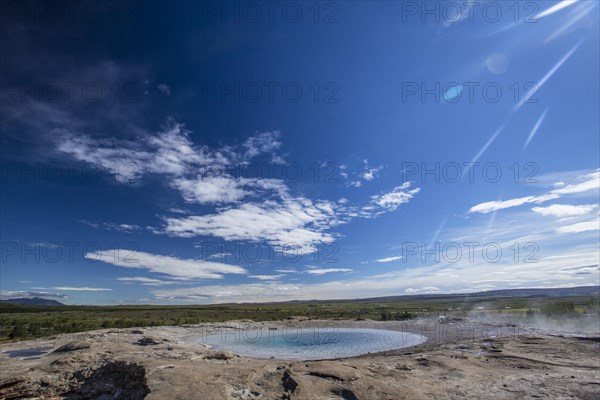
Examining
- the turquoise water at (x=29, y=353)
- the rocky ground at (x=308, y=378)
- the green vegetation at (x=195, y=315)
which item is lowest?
the green vegetation at (x=195, y=315)

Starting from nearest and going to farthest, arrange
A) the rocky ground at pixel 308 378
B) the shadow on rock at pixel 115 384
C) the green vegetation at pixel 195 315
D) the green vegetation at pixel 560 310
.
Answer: the shadow on rock at pixel 115 384, the rocky ground at pixel 308 378, the green vegetation at pixel 195 315, the green vegetation at pixel 560 310

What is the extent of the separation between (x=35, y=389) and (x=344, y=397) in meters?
11.8

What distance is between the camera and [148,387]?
10094mm

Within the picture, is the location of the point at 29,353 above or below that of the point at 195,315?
above

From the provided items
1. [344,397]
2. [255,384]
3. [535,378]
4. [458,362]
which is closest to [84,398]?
[255,384]

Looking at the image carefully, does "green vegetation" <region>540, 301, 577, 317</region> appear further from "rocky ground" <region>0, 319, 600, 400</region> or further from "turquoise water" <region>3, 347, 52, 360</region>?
"turquoise water" <region>3, 347, 52, 360</region>

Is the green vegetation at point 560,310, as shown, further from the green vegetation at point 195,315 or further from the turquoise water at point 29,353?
the turquoise water at point 29,353

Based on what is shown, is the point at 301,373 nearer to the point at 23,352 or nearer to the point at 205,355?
the point at 205,355

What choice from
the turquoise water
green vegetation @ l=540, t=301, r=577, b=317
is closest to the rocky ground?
the turquoise water

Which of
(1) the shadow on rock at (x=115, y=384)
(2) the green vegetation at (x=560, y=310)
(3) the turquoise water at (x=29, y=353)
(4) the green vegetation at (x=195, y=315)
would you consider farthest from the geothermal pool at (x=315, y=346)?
(2) the green vegetation at (x=560, y=310)

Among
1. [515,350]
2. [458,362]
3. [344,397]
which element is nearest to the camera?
[344,397]

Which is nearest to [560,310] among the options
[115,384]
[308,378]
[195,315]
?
[308,378]

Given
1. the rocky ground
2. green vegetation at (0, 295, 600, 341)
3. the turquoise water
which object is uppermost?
the rocky ground

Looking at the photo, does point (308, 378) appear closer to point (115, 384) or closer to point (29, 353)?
point (115, 384)
